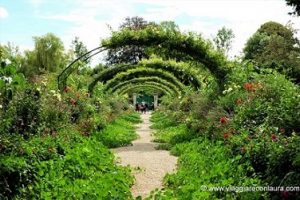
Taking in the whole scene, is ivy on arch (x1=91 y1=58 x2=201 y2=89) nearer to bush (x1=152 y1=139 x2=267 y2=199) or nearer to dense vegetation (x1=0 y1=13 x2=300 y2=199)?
dense vegetation (x1=0 y1=13 x2=300 y2=199)

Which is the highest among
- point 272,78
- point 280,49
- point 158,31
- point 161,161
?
point 280,49

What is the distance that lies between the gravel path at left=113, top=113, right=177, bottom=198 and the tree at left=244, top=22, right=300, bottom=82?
19876 millimetres

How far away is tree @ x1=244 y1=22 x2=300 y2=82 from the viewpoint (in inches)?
1480

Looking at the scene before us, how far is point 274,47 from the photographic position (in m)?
44.3

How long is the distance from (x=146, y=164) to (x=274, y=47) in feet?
118

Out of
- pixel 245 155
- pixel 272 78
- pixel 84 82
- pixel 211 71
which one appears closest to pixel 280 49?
pixel 84 82

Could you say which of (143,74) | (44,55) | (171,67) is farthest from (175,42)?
(44,55)

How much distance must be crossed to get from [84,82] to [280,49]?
25475 millimetres

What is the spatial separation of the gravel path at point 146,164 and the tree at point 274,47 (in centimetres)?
1988

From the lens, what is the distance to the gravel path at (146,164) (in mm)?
8489

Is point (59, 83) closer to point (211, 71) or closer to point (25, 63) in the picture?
point (211, 71)

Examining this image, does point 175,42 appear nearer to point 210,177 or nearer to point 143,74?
point 210,177

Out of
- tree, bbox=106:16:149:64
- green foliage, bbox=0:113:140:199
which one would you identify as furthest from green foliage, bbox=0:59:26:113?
tree, bbox=106:16:149:64

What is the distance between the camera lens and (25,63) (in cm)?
5669
